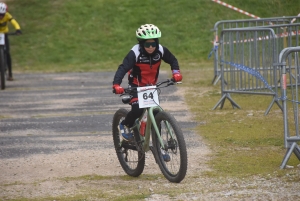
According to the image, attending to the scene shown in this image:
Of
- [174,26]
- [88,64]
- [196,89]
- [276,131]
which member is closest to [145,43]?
[276,131]

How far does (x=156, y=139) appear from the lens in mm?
8133

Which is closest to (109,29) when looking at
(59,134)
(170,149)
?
(59,134)

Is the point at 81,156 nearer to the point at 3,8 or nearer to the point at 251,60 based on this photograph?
the point at 251,60

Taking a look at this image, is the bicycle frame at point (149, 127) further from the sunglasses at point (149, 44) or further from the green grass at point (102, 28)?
the green grass at point (102, 28)

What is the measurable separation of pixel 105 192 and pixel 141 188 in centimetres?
39

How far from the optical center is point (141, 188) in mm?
7848

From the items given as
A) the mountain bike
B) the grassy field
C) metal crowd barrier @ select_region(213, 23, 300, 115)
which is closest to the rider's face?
the mountain bike

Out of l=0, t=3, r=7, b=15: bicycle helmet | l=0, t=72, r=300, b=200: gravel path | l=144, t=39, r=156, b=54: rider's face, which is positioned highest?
l=0, t=3, r=7, b=15: bicycle helmet

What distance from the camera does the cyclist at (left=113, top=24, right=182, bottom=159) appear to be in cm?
826

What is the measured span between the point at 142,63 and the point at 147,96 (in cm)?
46

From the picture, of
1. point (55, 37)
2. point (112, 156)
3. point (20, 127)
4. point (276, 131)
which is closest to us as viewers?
point (112, 156)

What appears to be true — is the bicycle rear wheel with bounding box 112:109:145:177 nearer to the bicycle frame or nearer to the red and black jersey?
the bicycle frame

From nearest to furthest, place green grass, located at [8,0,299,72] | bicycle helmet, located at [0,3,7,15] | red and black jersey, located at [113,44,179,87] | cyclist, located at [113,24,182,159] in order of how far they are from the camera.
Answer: cyclist, located at [113,24,182,159]
red and black jersey, located at [113,44,179,87]
bicycle helmet, located at [0,3,7,15]
green grass, located at [8,0,299,72]

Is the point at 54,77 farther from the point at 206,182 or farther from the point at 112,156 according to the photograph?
the point at 206,182
